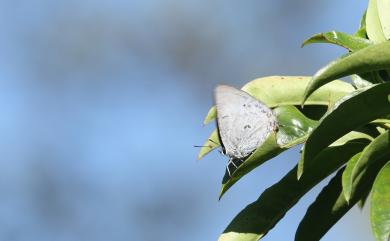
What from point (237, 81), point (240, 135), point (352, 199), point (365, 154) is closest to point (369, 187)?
point (352, 199)

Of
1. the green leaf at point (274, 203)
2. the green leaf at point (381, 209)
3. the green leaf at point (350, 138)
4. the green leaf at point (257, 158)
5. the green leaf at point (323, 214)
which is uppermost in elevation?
the green leaf at point (257, 158)

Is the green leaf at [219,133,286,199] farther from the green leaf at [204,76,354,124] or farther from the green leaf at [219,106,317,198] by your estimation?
the green leaf at [204,76,354,124]

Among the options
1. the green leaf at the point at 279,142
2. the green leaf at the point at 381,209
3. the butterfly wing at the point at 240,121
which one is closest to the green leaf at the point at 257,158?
the green leaf at the point at 279,142

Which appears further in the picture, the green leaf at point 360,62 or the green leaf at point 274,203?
the green leaf at point 274,203

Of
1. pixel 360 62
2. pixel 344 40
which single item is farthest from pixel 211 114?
pixel 360 62

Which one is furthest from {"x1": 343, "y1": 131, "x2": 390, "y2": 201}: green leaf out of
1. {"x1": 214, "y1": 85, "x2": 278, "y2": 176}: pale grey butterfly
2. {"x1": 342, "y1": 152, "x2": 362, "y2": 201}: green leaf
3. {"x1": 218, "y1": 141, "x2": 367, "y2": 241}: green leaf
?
{"x1": 214, "y1": 85, "x2": 278, "y2": 176}: pale grey butterfly

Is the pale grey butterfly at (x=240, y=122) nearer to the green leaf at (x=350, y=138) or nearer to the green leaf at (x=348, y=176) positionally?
the green leaf at (x=350, y=138)
